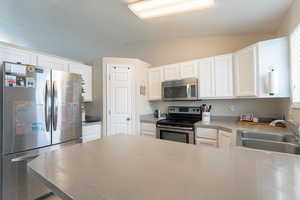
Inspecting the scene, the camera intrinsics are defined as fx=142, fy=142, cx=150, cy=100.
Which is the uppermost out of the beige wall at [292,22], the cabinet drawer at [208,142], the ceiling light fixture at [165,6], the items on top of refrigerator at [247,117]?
the ceiling light fixture at [165,6]

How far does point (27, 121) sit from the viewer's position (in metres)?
1.82

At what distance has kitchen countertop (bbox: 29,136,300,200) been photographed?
538mm

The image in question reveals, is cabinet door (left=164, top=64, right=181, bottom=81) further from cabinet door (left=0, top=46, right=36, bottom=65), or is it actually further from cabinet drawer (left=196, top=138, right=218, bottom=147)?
cabinet door (left=0, top=46, right=36, bottom=65)

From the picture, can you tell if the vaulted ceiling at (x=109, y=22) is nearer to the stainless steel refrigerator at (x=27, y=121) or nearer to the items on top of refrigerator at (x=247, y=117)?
the stainless steel refrigerator at (x=27, y=121)

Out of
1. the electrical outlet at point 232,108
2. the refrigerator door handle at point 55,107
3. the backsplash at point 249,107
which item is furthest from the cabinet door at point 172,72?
the refrigerator door handle at point 55,107

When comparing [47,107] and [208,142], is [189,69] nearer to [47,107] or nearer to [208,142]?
[208,142]

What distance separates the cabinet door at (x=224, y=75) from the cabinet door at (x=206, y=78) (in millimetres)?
85

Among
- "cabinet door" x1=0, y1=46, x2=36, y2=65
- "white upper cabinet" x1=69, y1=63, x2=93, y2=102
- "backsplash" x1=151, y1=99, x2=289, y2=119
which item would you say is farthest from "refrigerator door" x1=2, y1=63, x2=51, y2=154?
"backsplash" x1=151, y1=99, x2=289, y2=119

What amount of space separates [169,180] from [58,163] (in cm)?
67

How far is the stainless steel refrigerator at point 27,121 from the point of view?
1691 mm

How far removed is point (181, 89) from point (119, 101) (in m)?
1.34

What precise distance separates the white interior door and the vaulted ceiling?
85cm

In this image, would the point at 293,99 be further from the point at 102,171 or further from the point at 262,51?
the point at 102,171

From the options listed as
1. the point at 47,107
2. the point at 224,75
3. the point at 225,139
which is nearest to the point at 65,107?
the point at 47,107
